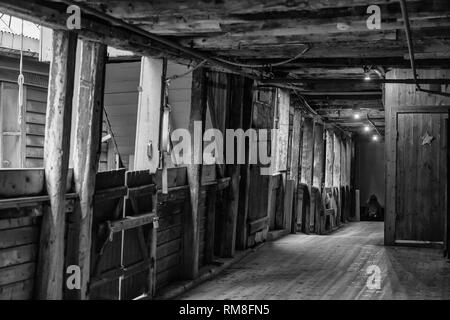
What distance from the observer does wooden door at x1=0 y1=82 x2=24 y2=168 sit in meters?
8.98

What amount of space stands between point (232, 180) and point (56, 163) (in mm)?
4691

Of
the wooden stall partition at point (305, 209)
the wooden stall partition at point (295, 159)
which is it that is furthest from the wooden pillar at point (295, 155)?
the wooden stall partition at point (305, 209)

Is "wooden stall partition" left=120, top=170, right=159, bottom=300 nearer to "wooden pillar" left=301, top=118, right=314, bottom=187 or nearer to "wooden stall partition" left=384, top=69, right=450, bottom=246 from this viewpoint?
"wooden stall partition" left=384, top=69, right=450, bottom=246

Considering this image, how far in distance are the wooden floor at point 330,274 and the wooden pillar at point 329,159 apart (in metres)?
7.15

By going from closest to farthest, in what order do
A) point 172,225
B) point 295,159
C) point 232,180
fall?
1. point 172,225
2. point 232,180
3. point 295,159

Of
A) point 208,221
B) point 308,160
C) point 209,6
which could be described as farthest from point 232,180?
point 308,160

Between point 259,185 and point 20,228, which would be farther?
point 259,185

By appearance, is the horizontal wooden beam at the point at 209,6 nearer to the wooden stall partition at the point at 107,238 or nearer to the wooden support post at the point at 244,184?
the wooden stall partition at the point at 107,238

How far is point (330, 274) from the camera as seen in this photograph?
→ 7781mm

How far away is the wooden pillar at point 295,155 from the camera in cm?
1270

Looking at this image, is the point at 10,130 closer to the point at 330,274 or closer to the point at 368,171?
the point at 330,274

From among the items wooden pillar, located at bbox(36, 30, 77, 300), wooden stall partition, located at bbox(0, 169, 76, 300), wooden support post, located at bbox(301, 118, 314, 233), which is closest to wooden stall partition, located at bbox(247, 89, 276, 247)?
wooden support post, located at bbox(301, 118, 314, 233)
